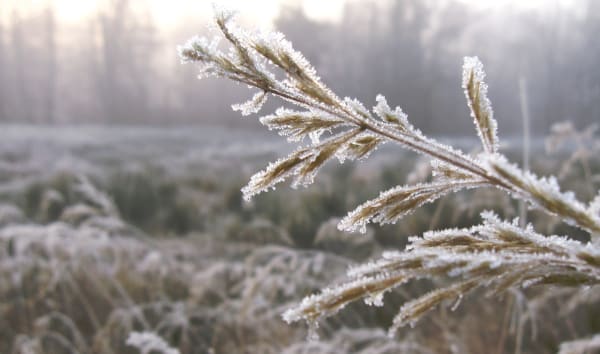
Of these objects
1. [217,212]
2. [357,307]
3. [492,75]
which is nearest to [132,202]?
[217,212]

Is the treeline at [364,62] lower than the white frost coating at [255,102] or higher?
higher

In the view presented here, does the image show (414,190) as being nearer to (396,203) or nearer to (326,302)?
(396,203)

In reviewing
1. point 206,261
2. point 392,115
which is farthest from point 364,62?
point 392,115

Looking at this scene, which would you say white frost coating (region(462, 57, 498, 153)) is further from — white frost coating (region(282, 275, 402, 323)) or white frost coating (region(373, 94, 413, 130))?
white frost coating (region(282, 275, 402, 323))

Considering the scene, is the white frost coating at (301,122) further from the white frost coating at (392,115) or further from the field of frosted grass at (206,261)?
the field of frosted grass at (206,261)

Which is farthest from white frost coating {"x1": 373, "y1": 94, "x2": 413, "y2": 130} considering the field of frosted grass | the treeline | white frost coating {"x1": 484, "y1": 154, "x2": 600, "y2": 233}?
the treeline

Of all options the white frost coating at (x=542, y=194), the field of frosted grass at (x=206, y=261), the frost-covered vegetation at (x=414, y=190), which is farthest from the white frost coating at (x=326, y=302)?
the field of frosted grass at (x=206, y=261)
